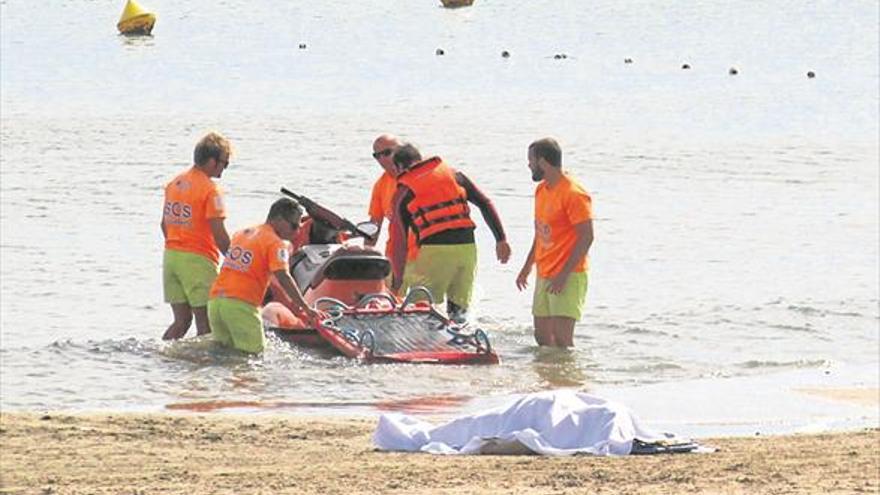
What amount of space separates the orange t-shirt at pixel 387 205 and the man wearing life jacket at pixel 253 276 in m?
1.22

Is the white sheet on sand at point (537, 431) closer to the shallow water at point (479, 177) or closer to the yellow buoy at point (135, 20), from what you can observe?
the shallow water at point (479, 177)

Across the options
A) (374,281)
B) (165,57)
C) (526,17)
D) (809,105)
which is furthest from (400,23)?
(374,281)

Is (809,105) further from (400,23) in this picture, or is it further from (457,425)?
(457,425)

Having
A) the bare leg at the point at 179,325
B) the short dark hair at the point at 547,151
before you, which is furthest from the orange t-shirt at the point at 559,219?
the bare leg at the point at 179,325

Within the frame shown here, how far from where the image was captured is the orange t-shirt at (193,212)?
50.9ft

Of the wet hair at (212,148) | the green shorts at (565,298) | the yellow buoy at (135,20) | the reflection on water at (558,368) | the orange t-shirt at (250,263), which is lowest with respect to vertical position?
the reflection on water at (558,368)

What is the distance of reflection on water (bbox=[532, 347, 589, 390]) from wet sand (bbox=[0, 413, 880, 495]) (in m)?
3.12

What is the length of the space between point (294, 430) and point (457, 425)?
1321 millimetres

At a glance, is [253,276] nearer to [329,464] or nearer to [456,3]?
[329,464]

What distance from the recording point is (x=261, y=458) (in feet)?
37.9

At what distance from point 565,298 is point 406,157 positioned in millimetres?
A: 1579

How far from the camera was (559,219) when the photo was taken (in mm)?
15438

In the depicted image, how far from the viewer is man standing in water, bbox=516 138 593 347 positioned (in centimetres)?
1536

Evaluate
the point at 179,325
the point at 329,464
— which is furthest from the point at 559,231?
the point at 329,464
